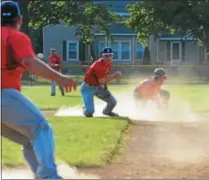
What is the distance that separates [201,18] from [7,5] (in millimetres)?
44967

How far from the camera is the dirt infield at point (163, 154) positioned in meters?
8.73

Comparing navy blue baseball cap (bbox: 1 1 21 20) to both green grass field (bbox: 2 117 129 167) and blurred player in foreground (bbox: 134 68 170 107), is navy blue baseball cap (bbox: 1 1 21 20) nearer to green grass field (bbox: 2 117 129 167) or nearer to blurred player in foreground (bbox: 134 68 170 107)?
green grass field (bbox: 2 117 129 167)

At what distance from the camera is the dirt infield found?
28.7 feet

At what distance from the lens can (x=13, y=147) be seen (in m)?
10.6

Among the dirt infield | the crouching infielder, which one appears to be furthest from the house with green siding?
the dirt infield

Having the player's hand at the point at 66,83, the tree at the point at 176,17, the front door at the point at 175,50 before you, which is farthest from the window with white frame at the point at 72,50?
the player's hand at the point at 66,83

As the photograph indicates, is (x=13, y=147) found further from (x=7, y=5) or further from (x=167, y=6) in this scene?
(x=167, y=6)

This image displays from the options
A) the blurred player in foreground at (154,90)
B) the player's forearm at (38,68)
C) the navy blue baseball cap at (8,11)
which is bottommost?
the blurred player in foreground at (154,90)

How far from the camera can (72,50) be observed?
218 feet

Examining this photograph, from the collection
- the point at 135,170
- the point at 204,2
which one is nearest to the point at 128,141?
the point at 135,170

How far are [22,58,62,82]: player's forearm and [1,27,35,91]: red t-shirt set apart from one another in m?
0.05

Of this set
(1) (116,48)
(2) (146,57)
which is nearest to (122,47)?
(1) (116,48)

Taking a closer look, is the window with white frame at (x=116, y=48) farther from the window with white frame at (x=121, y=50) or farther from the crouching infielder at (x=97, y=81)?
the crouching infielder at (x=97, y=81)

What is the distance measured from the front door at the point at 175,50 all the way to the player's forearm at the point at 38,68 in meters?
60.0
